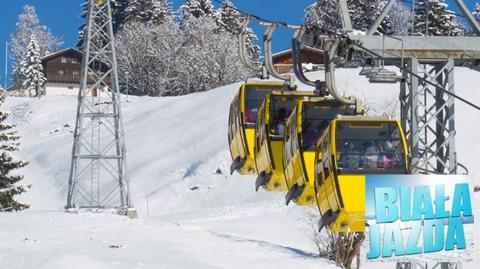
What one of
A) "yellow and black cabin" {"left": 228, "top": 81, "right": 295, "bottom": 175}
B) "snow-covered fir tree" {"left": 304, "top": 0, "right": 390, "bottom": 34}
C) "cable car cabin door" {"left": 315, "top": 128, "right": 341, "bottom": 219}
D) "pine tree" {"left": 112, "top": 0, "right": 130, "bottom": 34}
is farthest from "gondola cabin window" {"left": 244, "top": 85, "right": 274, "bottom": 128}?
"pine tree" {"left": 112, "top": 0, "right": 130, "bottom": 34}

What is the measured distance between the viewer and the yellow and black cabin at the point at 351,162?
14227 mm

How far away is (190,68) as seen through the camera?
86250mm

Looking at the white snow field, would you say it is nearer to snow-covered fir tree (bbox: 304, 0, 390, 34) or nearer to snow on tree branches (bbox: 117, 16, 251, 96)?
snow on tree branches (bbox: 117, 16, 251, 96)

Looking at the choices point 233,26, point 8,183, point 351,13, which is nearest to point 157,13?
point 233,26

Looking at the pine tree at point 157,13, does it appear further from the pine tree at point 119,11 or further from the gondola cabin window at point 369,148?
the gondola cabin window at point 369,148

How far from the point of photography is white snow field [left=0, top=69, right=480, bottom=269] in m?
27.0

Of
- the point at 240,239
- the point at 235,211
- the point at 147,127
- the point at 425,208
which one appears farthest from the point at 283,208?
the point at 425,208

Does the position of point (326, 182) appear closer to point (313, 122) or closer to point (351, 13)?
point (313, 122)

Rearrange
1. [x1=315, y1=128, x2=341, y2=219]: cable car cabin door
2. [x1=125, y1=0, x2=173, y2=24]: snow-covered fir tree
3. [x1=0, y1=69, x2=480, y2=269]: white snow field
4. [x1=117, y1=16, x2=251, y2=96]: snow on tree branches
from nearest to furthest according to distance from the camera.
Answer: [x1=315, y1=128, x2=341, y2=219]: cable car cabin door → [x1=0, y1=69, x2=480, y2=269]: white snow field → [x1=117, y1=16, x2=251, y2=96]: snow on tree branches → [x1=125, y1=0, x2=173, y2=24]: snow-covered fir tree

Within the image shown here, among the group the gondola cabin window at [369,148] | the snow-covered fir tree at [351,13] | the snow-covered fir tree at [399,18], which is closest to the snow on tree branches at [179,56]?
the snow-covered fir tree at [351,13]

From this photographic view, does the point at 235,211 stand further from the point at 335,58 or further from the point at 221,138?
the point at 335,58

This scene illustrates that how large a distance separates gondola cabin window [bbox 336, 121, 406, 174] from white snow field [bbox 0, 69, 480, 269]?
34.0 feet

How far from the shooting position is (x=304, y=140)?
1590cm

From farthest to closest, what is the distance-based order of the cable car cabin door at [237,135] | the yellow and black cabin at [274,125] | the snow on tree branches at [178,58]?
the snow on tree branches at [178,58] → the cable car cabin door at [237,135] → the yellow and black cabin at [274,125]
